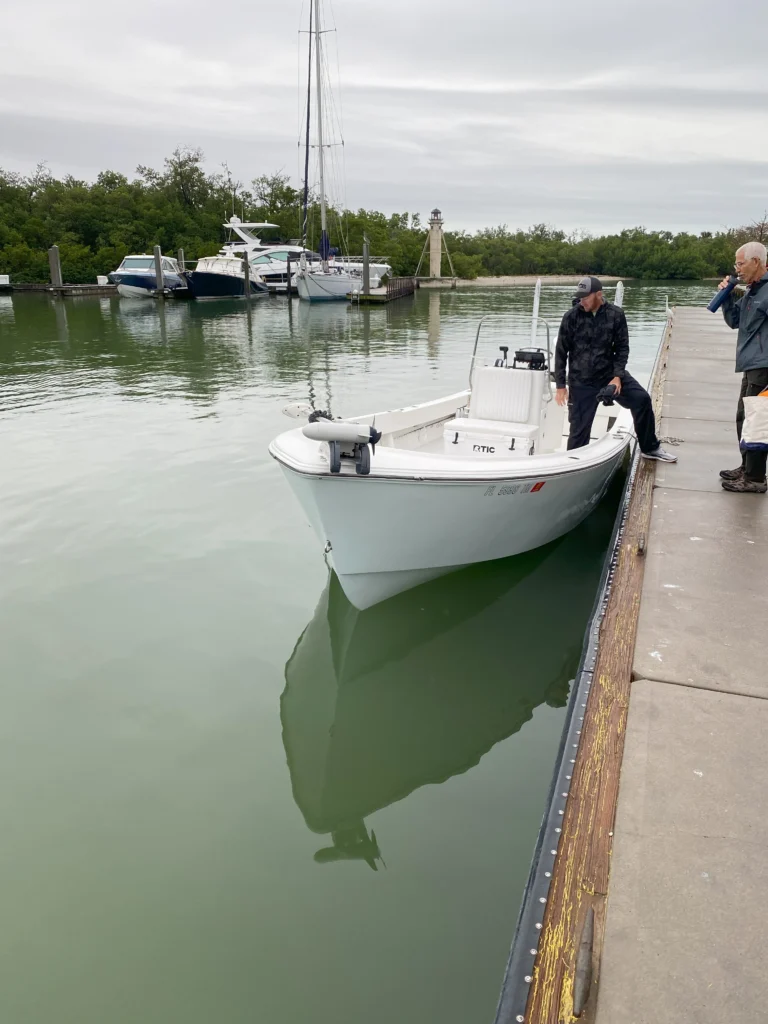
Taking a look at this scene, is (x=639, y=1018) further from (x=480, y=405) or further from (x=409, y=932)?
(x=480, y=405)

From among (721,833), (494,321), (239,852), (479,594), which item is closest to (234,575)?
(479,594)

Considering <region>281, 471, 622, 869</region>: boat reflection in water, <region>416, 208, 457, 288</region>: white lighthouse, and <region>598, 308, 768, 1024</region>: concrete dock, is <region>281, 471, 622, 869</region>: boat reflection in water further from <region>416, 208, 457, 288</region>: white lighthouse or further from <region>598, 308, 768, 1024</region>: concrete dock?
<region>416, 208, 457, 288</region>: white lighthouse

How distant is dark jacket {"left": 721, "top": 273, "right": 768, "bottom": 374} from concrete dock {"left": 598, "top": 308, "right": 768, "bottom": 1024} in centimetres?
115

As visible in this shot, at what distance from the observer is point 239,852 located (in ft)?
11.2

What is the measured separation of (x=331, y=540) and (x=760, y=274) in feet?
11.6

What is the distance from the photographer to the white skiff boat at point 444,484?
15.2 feet

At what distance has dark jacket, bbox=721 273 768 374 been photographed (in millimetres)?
5250

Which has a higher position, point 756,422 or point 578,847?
point 756,422

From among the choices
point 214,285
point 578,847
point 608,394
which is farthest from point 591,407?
point 214,285

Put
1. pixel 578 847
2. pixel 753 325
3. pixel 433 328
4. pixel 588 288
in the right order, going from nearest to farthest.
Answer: pixel 578 847
pixel 753 325
pixel 588 288
pixel 433 328

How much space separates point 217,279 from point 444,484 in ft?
118

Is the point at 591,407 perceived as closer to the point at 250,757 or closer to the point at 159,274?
the point at 250,757

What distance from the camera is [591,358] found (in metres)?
6.14

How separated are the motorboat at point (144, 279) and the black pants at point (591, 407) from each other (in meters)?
34.1
